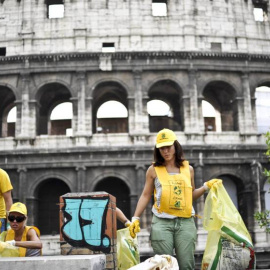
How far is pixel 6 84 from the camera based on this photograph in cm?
1875

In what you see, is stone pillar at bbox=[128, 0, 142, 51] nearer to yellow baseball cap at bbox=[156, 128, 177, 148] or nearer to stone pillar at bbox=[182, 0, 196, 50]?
stone pillar at bbox=[182, 0, 196, 50]

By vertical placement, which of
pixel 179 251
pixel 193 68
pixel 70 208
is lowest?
pixel 179 251

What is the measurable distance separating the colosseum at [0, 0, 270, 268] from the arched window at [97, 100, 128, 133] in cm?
75

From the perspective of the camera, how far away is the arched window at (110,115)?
20.9 metres

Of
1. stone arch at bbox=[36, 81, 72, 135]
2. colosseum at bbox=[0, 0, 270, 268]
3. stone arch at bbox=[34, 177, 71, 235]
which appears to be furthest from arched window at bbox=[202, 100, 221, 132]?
stone arch at bbox=[34, 177, 71, 235]

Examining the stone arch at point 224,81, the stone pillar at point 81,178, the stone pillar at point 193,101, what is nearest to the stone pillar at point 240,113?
the stone arch at point 224,81

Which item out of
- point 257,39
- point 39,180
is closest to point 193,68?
point 257,39

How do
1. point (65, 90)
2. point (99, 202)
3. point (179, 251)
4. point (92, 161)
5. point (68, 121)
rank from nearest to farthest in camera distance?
point (179, 251), point (99, 202), point (92, 161), point (65, 90), point (68, 121)

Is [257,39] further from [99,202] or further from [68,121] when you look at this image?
[99,202]

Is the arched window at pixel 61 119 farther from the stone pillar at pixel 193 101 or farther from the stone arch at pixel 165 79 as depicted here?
the stone pillar at pixel 193 101

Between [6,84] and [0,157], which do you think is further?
[6,84]

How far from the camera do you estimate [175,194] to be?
472 cm

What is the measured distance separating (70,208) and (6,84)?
14216 mm

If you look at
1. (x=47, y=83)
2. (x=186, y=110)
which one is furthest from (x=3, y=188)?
(x=47, y=83)
